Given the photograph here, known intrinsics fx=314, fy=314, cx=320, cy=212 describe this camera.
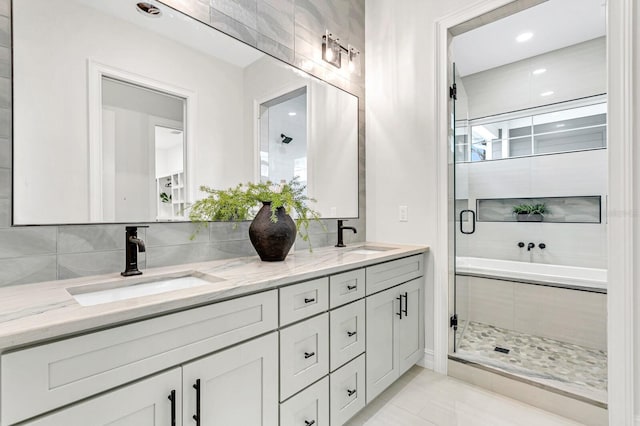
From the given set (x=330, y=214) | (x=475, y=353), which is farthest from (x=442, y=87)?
(x=475, y=353)

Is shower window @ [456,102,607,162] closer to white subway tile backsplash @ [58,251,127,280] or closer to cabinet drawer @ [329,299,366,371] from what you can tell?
cabinet drawer @ [329,299,366,371]

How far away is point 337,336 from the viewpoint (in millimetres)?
1487

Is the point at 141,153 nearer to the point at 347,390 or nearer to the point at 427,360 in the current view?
the point at 347,390

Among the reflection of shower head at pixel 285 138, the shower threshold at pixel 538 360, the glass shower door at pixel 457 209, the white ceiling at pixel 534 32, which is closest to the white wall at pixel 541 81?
the white ceiling at pixel 534 32

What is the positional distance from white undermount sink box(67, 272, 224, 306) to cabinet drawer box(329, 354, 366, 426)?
2.54ft

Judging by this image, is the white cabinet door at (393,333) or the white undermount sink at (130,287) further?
the white cabinet door at (393,333)

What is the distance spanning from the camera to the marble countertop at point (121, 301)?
71 cm

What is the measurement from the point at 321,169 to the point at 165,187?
3.72 feet

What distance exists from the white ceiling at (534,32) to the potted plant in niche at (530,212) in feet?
5.59

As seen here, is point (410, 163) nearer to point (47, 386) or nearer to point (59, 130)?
point (59, 130)

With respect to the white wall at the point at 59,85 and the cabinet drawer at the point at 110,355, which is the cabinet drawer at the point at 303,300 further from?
the white wall at the point at 59,85

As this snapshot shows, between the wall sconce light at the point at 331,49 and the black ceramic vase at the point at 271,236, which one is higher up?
the wall sconce light at the point at 331,49

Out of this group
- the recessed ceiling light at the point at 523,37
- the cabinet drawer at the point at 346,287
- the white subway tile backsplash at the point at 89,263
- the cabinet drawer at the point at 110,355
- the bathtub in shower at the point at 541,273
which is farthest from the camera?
the recessed ceiling light at the point at 523,37

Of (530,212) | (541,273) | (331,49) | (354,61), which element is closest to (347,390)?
(331,49)
